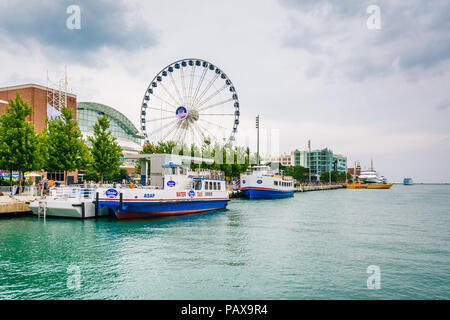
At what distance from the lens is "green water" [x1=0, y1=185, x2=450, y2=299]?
1215 cm

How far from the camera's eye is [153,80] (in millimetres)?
50531

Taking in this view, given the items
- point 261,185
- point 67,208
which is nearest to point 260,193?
point 261,185

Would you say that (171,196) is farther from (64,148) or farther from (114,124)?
(114,124)

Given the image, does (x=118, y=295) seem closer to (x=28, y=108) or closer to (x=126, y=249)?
(x=126, y=249)

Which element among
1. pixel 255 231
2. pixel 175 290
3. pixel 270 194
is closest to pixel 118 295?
pixel 175 290

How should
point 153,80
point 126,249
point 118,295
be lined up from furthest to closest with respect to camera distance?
point 153,80, point 126,249, point 118,295

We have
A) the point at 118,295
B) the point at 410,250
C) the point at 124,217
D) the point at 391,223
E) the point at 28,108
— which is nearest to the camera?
the point at 118,295

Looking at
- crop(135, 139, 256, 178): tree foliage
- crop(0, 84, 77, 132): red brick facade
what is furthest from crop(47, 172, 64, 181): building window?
crop(135, 139, 256, 178): tree foliage

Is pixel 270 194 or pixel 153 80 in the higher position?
pixel 153 80

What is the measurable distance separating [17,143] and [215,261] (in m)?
29.1

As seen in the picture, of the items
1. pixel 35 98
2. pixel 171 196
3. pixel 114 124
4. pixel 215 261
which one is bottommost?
pixel 215 261

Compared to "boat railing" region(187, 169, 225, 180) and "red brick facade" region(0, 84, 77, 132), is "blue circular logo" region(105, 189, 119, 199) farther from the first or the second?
"red brick facade" region(0, 84, 77, 132)

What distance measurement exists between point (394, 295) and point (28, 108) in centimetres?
4087

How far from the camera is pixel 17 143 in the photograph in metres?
33.8
